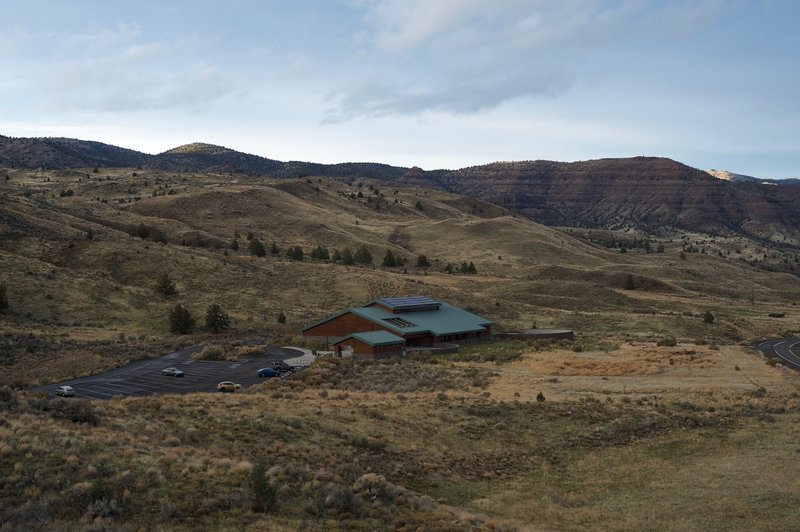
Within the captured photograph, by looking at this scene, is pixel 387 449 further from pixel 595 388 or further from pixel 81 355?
pixel 81 355

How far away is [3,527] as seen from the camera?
17172 mm

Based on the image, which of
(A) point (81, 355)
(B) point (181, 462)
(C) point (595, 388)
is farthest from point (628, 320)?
(B) point (181, 462)

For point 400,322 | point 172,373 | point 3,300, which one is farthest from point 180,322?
point 400,322

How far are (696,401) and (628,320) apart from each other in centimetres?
4685

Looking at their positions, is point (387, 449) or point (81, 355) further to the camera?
point (81, 355)

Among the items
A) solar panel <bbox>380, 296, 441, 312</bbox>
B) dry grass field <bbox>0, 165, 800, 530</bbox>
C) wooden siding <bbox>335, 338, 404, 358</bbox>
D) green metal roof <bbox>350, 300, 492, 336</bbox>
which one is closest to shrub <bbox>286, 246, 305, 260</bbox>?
dry grass field <bbox>0, 165, 800, 530</bbox>

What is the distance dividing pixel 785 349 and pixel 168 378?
2516 inches

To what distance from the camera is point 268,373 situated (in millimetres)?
54594

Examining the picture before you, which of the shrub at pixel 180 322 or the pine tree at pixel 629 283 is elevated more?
the pine tree at pixel 629 283

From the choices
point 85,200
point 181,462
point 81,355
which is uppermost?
point 85,200

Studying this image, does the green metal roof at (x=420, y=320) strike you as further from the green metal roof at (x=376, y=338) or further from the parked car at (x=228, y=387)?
the parked car at (x=228, y=387)

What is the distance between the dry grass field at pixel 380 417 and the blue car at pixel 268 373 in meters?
3.67

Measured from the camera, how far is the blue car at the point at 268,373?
5428cm

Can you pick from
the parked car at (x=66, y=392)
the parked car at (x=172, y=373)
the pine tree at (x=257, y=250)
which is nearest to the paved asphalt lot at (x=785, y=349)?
the parked car at (x=172, y=373)
